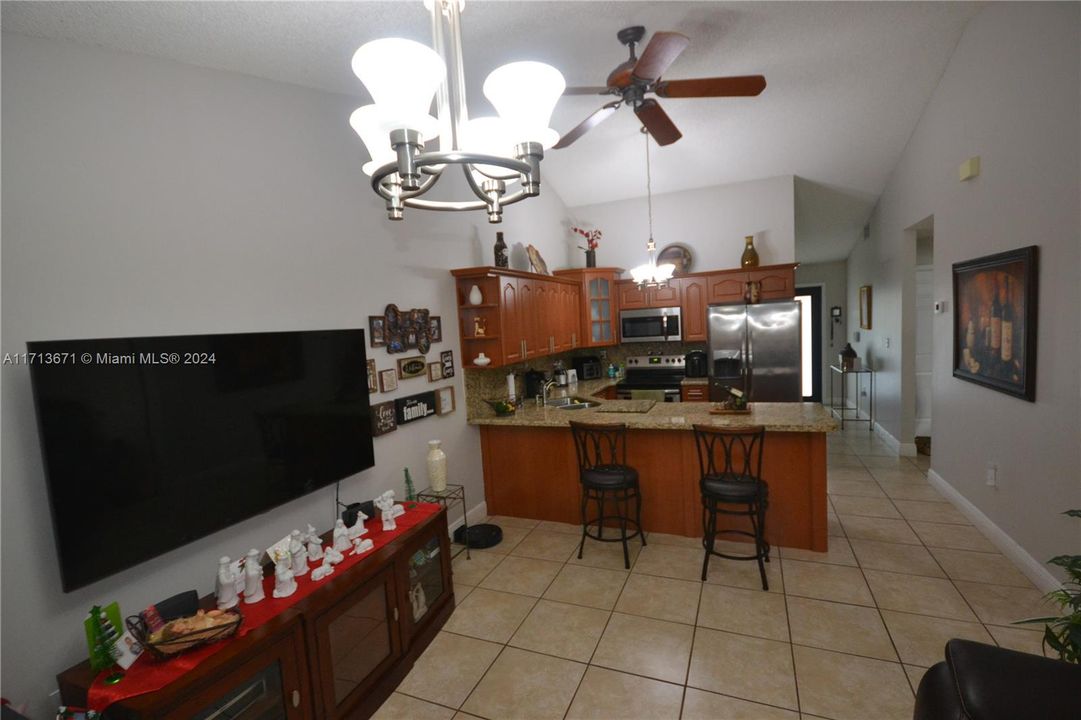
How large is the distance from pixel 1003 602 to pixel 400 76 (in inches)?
147

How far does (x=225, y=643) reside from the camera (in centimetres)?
160

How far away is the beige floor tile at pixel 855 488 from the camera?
416cm

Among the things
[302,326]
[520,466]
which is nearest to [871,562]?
[520,466]

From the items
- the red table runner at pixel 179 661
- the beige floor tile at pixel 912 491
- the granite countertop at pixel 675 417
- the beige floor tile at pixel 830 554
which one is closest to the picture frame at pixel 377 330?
the granite countertop at pixel 675 417

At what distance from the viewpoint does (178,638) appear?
1522 mm

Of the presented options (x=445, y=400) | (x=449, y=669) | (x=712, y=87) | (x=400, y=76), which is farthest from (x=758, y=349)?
(x=400, y=76)

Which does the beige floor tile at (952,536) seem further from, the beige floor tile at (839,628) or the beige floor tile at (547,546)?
the beige floor tile at (547,546)

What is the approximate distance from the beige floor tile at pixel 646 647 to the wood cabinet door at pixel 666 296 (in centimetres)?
381

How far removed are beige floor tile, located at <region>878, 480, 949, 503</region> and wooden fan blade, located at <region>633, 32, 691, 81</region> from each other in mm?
4031

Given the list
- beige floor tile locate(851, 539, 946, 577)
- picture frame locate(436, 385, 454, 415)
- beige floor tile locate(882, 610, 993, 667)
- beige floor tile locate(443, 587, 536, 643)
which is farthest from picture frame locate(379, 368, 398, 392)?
beige floor tile locate(851, 539, 946, 577)

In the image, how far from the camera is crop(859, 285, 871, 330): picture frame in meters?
6.38

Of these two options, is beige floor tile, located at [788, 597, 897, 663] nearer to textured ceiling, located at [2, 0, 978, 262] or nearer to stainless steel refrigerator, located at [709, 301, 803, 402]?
stainless steel refrigerator, located at [709, 301, 803, 402]

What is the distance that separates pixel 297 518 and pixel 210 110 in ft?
6.45

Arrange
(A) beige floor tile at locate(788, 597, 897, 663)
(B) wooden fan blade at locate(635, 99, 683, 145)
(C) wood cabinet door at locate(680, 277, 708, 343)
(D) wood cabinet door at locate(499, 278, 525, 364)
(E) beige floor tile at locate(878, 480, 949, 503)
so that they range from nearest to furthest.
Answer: (A) beige floor tile at locate(788, 597, 897, 663), (B) wooden fan blade at locate(635, 99, 683, 145), (D) wood cabinet door at locate(499, 278, 525, 364), (E) beige floor tile at locate(878, 480, 949, 503), (C) wood cabinet door at locate(680, 277, 708, 343)
